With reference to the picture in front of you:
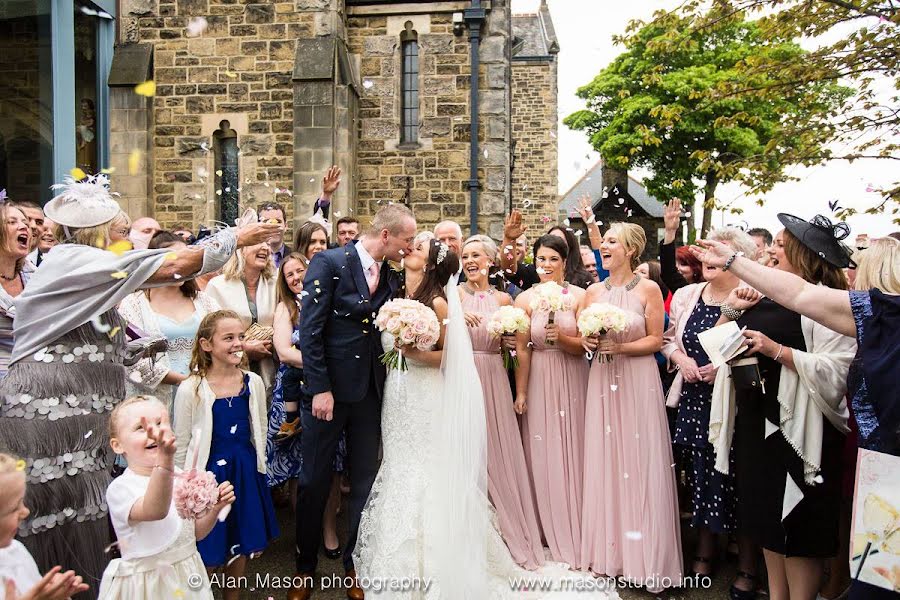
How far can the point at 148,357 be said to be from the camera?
4746 millimetres

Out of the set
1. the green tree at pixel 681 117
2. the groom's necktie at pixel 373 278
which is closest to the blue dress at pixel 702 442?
the groom's necktie at pixel 373 278

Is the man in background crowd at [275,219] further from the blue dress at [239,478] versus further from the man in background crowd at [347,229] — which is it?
the blue dress at [239,478]

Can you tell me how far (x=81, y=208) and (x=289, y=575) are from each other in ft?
9.46

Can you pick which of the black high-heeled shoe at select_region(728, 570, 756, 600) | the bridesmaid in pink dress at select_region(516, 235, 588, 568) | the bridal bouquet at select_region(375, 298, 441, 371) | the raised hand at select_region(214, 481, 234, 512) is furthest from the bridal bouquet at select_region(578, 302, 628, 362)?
the raised hand at select_region(214, 481, 234, 512)

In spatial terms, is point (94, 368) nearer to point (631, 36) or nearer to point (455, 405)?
point (455, 405)

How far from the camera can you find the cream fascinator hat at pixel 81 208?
3.58 metres

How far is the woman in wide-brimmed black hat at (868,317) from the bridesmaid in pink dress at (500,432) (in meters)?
2.44

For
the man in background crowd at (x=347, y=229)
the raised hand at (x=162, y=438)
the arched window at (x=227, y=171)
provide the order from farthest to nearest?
the arched window at (x=227, y=171)
the man in background crowd at (x=347, y=229)
the raised hand at (x=162, y=438)

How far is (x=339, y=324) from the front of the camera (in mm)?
4992

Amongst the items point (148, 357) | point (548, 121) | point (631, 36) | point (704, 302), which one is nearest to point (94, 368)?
point (148, 357)

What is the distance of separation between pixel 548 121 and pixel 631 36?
24760 mm

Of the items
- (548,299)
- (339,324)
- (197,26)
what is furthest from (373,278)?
(197,26)

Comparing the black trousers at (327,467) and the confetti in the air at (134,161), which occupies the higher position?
the confetti in the air at (134,161)

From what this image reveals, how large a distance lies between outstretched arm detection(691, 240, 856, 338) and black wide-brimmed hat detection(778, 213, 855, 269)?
808 millimetres
